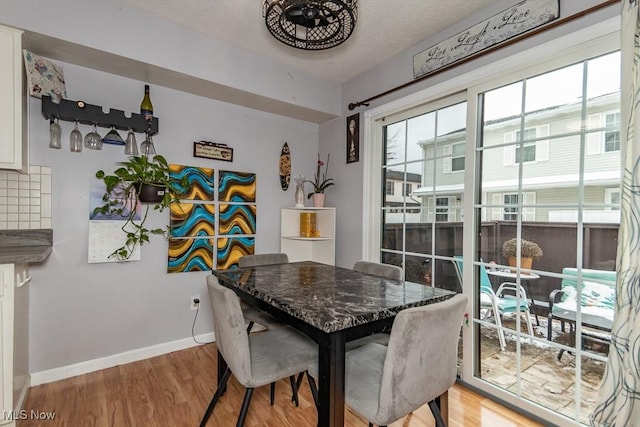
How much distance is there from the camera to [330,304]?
1259 mm

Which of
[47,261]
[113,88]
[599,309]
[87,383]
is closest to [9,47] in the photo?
[113,88]

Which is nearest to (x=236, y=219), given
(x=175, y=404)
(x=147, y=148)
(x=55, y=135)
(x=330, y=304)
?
(x=147, y=148)

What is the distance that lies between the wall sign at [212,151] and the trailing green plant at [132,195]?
322 mm

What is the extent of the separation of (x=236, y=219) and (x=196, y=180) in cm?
50

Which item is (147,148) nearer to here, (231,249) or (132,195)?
(132,195)

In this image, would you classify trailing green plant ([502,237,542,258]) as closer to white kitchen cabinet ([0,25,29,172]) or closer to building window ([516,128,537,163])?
building window ([516,128,537,163])

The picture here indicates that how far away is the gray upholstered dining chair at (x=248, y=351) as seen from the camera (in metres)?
1.31

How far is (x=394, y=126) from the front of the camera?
2.83 m

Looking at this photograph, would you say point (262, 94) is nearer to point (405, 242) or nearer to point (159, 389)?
point (405, 242)

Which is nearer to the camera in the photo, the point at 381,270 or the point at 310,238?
the point at 381,270

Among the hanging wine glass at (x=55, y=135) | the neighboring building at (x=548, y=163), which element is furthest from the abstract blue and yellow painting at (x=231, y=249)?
the neighboring building at (x=548, y=163)

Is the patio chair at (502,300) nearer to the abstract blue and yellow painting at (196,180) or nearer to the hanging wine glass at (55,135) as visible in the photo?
the abstract blue and yellow painting at (196,180)

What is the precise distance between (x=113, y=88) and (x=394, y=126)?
90.6 inches

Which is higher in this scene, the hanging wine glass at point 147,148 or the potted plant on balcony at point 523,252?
the hanging wine glass at point 147,148
